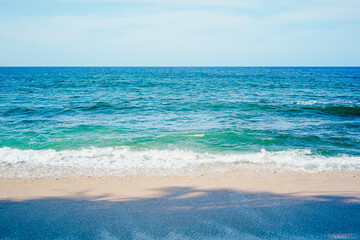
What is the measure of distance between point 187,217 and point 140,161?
3.86 metres

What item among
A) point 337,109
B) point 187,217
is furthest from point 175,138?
point 337,109

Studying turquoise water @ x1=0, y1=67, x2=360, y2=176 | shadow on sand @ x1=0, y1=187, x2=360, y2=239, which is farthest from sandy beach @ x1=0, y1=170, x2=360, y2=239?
turquoise water @ x1=0, y1=67, x2=360, y2=176

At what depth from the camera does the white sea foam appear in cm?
690

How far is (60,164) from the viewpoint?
743 cm

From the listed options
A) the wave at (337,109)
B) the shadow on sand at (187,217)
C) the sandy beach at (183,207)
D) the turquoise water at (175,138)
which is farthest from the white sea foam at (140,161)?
the wave at (337,109)

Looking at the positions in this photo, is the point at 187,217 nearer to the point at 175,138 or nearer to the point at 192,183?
the point at 192,183

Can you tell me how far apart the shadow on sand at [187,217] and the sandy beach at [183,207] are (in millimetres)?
14

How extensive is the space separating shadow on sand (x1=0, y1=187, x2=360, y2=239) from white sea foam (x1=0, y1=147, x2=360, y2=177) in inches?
79.8

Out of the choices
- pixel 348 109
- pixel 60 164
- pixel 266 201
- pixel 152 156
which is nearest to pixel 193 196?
pixel 266 201

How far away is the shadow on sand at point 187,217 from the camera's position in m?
3.72

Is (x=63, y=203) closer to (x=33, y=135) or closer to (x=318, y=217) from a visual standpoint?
(x=318, y=217)

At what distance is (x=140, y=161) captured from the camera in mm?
7770

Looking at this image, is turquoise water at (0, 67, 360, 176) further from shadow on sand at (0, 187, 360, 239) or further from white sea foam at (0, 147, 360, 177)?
shadow on sand at (0, 187, 360, 239)

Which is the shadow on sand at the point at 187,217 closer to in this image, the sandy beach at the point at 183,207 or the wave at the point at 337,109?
the sandy beach at the point at 183,207
